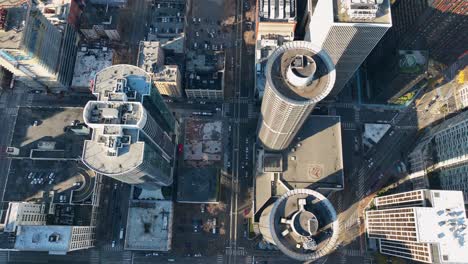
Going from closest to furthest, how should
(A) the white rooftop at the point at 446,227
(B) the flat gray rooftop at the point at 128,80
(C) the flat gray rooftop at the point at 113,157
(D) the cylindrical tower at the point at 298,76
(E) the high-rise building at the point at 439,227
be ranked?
1. (D) the cylindrical tower at the point at 298,76
2. (C) the flat gray rooftop at the point at 113,157
3. (B) the flat gray rooftop at the point at 128,80
4. (A) the white rooftop at the point at 446,227
5. (E) the high-rise building at the point at 439,227

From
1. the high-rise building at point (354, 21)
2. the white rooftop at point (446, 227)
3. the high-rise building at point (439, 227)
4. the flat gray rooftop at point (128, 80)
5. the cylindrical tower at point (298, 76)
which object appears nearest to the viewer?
the cylindrical tower at point (298, 76)

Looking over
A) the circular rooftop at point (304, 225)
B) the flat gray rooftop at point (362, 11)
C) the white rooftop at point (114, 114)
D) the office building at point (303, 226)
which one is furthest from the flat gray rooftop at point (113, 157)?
the flat gray rooftop at point (362, 11)

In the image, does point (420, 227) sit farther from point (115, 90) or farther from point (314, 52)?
point (115, 90)

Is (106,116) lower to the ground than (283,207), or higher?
higher

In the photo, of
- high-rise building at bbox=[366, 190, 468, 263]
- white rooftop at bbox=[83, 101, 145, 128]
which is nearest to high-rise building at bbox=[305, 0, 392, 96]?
high-rise building at bbox=[366, 190, 468, 263]

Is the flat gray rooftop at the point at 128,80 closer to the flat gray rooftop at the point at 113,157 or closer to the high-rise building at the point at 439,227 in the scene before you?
the flat gray rooftop at the point at 113,157

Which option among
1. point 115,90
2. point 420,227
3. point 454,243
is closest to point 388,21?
point 420,227

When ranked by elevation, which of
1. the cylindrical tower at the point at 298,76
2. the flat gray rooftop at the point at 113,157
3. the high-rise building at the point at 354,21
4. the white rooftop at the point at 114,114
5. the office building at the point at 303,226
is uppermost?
the high-rise building at the point at 354,21
